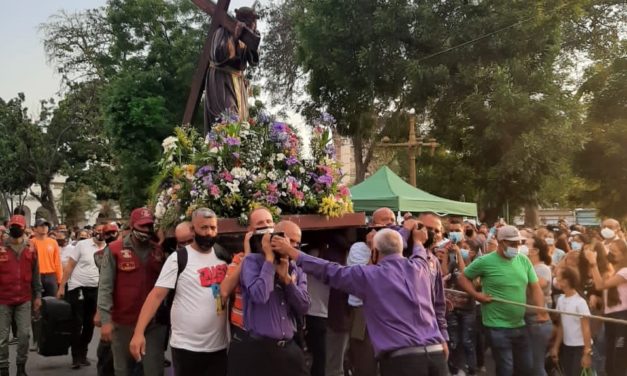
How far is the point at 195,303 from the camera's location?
4.62 metres

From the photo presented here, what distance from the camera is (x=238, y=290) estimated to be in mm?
4363

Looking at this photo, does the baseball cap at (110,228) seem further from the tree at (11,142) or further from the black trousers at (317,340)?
the tree at (11,142)

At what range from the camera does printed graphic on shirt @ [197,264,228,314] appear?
463 cm

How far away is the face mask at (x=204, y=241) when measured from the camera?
4625 millimetres

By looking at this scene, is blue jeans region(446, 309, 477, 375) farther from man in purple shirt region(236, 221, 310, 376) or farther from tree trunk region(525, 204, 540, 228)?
tree trunk region(525, 204, 540, 228)

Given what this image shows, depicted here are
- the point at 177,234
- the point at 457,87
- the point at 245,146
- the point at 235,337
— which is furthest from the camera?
the point at 457,87

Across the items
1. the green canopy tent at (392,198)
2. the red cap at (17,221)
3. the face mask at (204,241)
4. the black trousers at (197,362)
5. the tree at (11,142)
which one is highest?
the tree at (11,142)

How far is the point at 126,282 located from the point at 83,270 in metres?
3.65

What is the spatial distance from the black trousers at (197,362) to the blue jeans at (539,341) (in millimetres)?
3099

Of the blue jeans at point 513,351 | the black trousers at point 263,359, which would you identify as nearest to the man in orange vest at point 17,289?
the black trousers at point 263,359

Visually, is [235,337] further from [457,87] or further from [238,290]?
[457,87]

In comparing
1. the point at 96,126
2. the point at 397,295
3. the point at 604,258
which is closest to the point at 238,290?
the point at 397,295

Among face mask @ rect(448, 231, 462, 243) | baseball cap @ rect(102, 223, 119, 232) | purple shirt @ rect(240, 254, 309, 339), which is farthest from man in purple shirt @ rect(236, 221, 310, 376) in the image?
face mask @ rect(448, 231, 462, 243)

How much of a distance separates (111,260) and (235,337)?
6.26 ft
